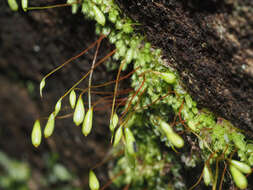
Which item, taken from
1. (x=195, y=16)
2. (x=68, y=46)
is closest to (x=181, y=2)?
(x=195, y=16)

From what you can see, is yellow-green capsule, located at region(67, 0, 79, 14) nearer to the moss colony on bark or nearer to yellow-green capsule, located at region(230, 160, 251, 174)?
the moss colony on bark

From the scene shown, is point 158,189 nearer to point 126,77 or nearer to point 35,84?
point 126,77

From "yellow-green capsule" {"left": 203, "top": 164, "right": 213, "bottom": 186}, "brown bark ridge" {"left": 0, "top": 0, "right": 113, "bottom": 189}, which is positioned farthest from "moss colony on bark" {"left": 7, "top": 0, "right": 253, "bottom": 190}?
"brown bark ridge" {"left": 0, "top": 0, "right": 113, "bottom": 189}

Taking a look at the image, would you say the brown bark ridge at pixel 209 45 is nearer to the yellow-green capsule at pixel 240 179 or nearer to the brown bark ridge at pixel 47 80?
the yellow-green capsule at pixel 240 179

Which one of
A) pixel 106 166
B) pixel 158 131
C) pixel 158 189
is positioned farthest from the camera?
pixel 106 166

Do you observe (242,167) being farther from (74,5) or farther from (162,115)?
(74,5)

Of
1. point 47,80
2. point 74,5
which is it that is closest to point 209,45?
point 74,5
